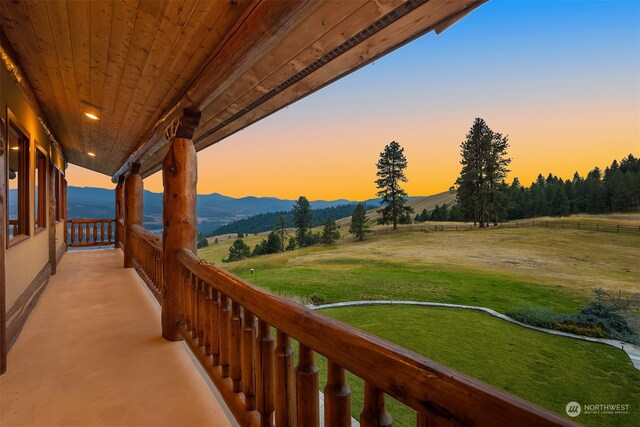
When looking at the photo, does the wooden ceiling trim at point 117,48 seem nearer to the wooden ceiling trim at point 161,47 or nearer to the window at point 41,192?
the wooden ceiling trim at point 161,47

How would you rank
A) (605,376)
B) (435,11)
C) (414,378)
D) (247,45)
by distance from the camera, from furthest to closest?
(605,376) < (247,45) < (435,11) < (414,378)

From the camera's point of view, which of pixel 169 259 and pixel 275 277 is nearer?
pixel 169 259

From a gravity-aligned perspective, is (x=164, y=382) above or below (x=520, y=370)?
above

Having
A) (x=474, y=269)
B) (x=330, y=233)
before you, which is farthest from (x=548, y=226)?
(x=330, y=233)

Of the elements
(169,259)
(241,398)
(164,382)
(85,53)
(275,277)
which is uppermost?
(85,53)

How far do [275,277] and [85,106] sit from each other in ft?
50.0

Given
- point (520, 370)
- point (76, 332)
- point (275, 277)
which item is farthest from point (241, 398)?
point (275, 277)

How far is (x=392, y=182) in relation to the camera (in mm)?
33094

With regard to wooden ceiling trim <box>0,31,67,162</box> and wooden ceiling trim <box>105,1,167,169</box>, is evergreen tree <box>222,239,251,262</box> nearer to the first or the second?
wooden ceiling trim <box>0,31,67,162</box>

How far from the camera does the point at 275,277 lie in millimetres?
18188

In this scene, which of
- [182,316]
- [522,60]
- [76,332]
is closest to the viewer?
[182,316]

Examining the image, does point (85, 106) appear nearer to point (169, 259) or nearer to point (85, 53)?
point (85, 53)

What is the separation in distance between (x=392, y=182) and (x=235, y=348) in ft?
107

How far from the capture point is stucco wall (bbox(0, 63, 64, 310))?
9.50 feet
